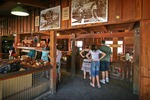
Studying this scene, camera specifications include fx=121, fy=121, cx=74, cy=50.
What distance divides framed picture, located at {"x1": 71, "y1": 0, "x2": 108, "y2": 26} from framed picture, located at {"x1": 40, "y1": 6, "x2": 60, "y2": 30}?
1.92ft

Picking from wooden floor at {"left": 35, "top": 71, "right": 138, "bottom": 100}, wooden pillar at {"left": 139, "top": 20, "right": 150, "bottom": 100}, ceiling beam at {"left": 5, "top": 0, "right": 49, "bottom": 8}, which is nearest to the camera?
wooden pillar at {"left": 139, "top": 20, "right": 150, "bottom": 100}

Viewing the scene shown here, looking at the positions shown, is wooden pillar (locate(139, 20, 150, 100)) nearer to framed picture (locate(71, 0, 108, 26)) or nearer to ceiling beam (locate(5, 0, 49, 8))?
framed picture (locate(71, 0, 108, 26))

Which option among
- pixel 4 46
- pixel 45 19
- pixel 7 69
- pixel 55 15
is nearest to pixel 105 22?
pixel 55 15

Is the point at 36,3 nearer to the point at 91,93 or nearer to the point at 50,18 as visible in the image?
the point at 50,18

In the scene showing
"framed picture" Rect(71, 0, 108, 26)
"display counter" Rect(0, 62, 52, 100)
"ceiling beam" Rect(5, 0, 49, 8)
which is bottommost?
"display counter" Rect(0, 62, 52, 100)

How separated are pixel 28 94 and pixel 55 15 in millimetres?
2376

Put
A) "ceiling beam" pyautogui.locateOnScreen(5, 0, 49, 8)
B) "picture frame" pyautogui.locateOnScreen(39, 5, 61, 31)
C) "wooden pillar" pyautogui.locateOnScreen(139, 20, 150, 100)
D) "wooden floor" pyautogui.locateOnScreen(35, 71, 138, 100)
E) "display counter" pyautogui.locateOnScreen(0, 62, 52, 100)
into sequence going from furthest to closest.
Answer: "picture frame" pyautogui.locateOnScreen(39, 5, 61, 31), "wooden floor" pyautogui.locateOnScreen(35, 71, 138, 100), "ceiling beam" pyautogui.locateOnScreen(5, 0, 49, 8), "display counter" pyautogui.locateOnScreen(0, 62, 52, 100), "wooden pillar" pyautogui.locateOnScreen(139, 20, 150, 100)

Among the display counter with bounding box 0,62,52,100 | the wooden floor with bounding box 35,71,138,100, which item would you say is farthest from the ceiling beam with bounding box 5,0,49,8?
the wooden floor with bounding box 35,71,138,100

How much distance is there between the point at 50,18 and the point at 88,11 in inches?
55.5

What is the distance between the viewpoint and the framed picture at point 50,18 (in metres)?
3.66

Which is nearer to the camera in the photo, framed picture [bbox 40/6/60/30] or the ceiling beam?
the ceiling beam

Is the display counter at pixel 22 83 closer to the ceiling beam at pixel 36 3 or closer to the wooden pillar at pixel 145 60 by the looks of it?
the ceiling beam at pixel 36 3

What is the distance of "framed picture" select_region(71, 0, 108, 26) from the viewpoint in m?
2.75

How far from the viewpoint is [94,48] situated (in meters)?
4.33
